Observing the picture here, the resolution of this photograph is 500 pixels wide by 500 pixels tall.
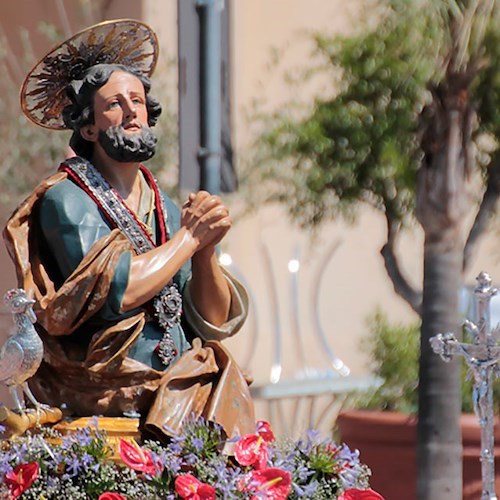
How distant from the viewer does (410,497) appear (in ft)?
26.0

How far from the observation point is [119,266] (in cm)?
457

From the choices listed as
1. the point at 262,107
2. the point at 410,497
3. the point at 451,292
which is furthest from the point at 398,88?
the point at 262,107

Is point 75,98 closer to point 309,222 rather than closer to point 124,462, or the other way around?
point 124,462

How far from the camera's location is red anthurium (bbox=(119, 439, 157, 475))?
4414 millimetres

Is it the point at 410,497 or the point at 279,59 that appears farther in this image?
the point at 279,59

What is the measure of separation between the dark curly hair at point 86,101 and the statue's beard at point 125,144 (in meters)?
0.09

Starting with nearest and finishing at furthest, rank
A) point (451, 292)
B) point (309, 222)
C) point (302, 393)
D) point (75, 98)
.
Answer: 1. point (75, 98)
2. point (451, 292)
3. point (309, 222)
4. point (302, 393)

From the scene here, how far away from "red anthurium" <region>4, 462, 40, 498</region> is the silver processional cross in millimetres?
1388

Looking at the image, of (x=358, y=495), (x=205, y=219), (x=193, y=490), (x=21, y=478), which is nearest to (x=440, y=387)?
(x=358, y=495)

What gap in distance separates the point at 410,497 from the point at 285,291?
133 inches

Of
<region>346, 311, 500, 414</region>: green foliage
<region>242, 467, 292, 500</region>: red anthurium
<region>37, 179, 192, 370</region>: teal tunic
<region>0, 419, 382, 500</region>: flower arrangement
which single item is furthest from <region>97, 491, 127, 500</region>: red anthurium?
<region>346, 311, 500, 414</region>: green foliage

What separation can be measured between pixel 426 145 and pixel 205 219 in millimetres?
3199

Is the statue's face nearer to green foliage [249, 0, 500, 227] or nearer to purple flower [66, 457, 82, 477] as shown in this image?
purple flower [66, 457, 82, 477]

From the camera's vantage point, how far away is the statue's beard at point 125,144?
15.7 ft
